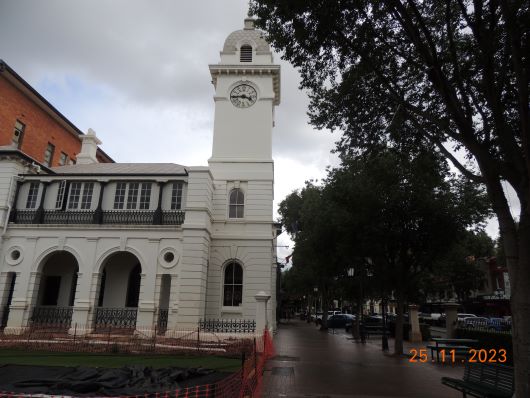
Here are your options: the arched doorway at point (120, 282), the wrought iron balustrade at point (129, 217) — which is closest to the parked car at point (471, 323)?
the wrought iron balustrade at point (129, 217)

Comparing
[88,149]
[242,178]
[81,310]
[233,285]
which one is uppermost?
[88,149]

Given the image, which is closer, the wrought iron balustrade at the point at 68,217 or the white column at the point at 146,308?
the white column at the point at 146,308

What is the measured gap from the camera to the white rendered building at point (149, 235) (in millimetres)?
21078

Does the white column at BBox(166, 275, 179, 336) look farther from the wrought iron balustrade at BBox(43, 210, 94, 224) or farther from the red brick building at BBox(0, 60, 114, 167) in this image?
the red brick building at BBox(0, 60, 114, 167)

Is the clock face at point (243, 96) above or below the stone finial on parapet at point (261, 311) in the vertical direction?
above

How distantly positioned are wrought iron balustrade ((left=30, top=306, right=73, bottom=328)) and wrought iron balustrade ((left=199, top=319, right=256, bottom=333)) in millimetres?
6989

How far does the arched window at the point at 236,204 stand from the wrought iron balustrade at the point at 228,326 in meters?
6.02

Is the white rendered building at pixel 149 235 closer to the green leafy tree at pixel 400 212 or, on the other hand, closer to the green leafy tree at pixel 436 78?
the green leafy tree at pixel 400 212

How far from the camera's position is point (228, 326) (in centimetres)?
2038

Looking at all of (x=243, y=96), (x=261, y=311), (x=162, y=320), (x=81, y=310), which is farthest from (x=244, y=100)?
(x=81, y=310)

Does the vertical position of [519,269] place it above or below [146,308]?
above

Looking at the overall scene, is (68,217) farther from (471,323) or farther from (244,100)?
(471,323)

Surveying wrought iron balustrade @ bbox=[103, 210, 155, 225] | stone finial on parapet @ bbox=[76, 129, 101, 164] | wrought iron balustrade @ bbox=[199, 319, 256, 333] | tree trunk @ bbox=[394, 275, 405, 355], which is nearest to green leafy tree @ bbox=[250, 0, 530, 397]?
tree trunk @ bbox=[394, 275, 405, 355]

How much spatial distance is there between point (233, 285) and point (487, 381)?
15.4m
